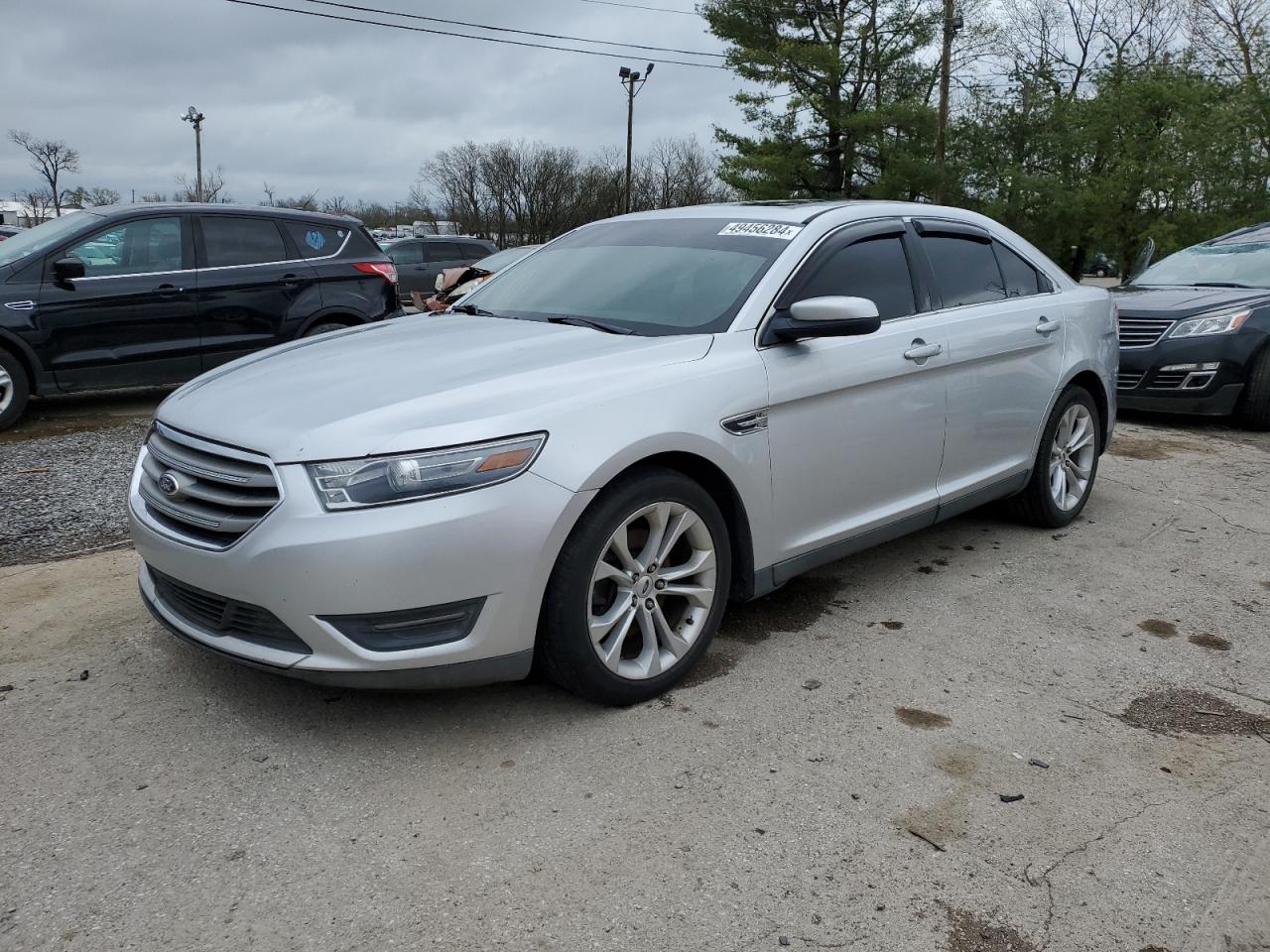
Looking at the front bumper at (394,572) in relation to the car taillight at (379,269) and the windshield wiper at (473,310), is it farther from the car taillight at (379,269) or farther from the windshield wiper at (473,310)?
the car taillight at (379,269)

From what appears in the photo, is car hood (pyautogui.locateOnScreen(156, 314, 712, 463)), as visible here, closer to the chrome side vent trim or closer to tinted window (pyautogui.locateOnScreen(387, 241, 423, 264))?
the chrome side vent trim

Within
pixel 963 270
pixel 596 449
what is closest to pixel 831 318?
pixel 596 449

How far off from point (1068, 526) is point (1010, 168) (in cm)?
2792

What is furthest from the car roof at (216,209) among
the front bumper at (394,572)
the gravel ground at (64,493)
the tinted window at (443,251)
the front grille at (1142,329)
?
the tinted window at (443,251)

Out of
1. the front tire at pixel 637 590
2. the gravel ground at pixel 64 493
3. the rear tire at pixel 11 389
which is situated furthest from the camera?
the rear tire at pixel 11 389

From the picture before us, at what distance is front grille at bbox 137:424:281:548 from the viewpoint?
2816 mm

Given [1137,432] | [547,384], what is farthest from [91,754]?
[1137,432]

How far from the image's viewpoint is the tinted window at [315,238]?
8.93 meters

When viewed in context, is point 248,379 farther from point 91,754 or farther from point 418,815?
point 418,815

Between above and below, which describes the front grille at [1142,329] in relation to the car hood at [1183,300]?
below

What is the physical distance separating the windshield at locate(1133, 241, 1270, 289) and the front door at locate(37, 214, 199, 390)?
28.4 feet

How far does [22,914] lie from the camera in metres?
2.25

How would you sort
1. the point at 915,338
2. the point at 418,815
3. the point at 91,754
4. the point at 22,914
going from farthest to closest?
the point at 915,338 < the point at 91,754 < the point at 418,815 < the point at 22,914

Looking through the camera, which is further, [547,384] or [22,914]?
[547,384]
